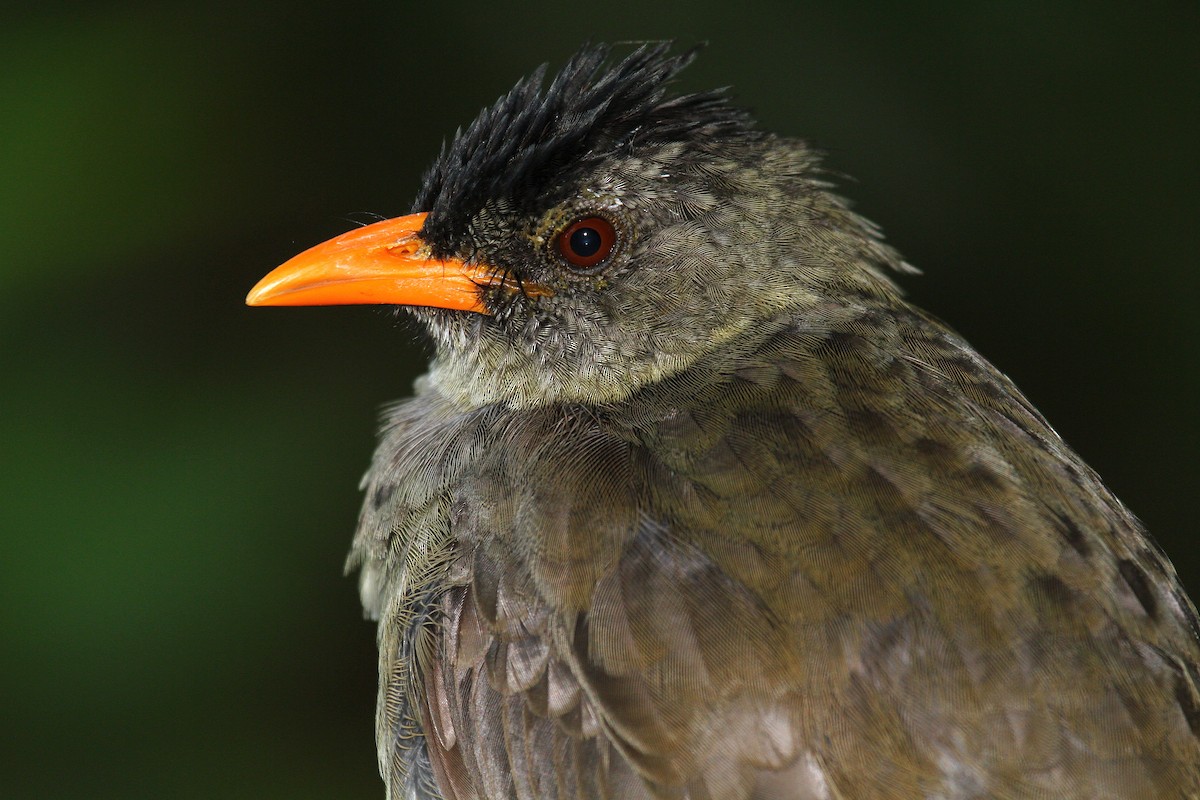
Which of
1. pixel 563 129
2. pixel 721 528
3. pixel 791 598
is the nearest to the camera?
pixel 791 598

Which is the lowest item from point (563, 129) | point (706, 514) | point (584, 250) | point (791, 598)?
point (791, 598)

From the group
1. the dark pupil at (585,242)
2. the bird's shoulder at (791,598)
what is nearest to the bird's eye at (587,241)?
the dark pupil at (585,242)

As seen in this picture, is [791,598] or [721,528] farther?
[721,528]

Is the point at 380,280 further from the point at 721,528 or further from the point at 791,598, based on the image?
the point at 791,598

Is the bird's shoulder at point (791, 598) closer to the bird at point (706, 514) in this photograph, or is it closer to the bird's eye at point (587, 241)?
the bird at point (706, 514)

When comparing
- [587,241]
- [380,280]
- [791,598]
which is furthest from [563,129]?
[791,598]

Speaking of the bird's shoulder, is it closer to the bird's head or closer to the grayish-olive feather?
the grayish-olive feather

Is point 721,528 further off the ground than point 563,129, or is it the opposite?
point 563,129
